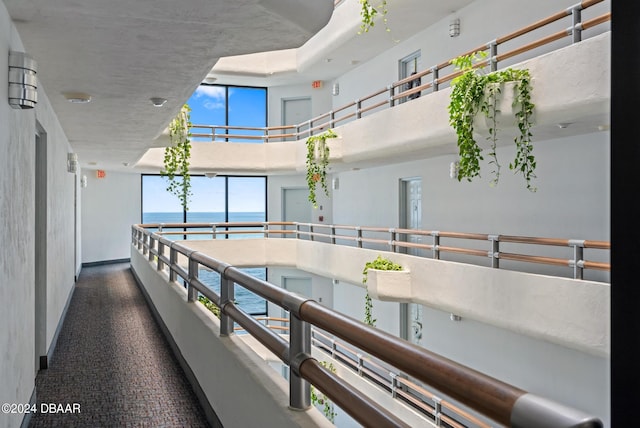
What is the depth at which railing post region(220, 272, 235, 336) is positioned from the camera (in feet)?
12.7

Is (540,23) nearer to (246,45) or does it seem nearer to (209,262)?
(246,45)

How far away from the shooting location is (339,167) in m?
15.4

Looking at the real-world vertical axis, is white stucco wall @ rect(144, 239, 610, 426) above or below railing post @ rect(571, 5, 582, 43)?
below

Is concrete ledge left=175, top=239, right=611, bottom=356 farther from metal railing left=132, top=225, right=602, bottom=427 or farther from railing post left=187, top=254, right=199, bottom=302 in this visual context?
metal railing left=132, top=225, right=602, bottom=427

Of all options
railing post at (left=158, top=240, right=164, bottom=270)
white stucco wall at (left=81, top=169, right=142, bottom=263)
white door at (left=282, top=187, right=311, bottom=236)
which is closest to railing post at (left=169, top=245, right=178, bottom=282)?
railing post at (left=158, top=240, right=164, bottom=270)

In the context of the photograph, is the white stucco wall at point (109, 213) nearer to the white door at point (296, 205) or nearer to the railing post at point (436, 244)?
the white door at point (296, 205)

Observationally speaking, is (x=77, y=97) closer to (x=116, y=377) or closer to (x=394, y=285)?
(x=116, y=377)

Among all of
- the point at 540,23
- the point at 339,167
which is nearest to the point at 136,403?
the point at 540,23

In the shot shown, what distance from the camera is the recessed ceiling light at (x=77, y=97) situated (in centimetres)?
591

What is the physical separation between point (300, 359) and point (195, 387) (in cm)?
235

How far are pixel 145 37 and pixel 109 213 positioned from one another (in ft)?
53.5

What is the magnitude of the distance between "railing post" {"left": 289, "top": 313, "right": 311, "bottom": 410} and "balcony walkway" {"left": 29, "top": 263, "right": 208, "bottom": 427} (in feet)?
5.29

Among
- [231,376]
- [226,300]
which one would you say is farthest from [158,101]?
[231,376]

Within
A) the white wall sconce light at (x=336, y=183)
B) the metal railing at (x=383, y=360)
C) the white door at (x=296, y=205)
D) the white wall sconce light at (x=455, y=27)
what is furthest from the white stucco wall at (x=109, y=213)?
the metal railing at (x=383, y=360)
